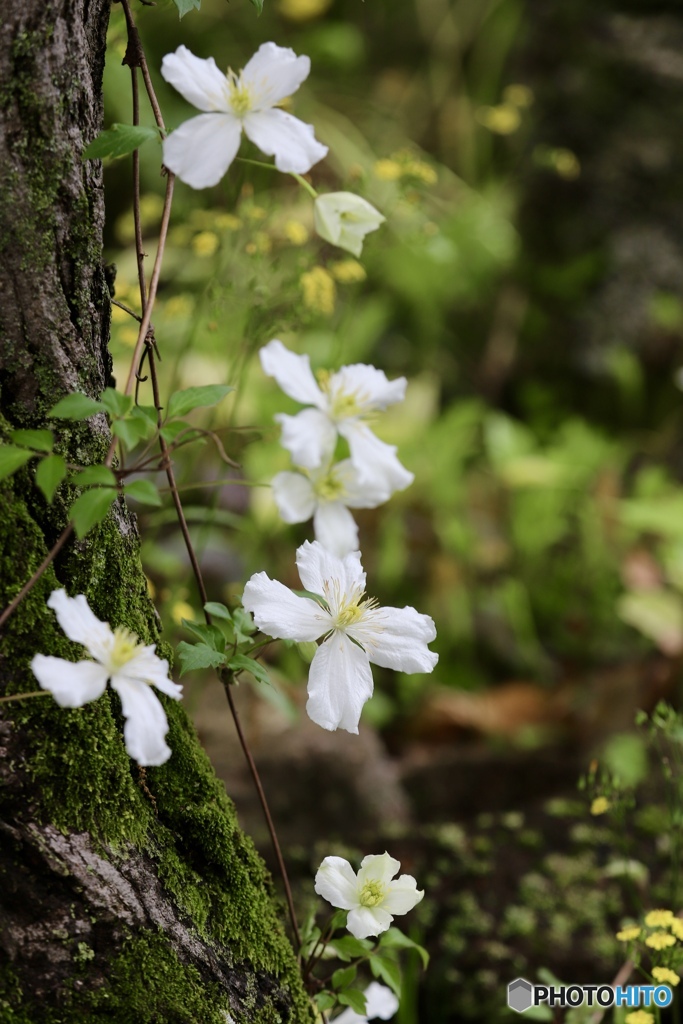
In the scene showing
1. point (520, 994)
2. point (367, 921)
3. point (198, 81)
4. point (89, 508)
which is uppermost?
point (198, 81)

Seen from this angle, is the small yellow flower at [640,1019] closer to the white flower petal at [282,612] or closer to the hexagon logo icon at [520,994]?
the hexagon logo icon at [520,994]

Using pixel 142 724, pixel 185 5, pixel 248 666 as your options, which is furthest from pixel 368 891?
pixel 185 5

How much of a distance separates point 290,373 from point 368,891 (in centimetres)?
51

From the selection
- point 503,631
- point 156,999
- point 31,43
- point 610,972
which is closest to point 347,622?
point 156,999

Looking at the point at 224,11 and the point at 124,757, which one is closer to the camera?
the point at 124,757

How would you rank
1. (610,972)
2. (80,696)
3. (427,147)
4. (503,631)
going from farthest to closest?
(427,147) < (503,631) < (610,972) < (80,696)

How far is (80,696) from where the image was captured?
647mm

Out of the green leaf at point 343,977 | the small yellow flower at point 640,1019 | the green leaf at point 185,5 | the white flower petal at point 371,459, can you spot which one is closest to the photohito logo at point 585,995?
the small yellow flower at point 640,1019

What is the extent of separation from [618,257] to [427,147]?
190cm

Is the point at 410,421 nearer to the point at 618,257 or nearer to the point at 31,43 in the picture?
the point at 618,257

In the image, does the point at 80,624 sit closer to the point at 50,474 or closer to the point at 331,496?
the point at 50,474

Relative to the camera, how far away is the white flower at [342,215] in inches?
33.6

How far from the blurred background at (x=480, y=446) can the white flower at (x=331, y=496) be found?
0.07m

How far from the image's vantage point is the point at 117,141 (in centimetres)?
76
